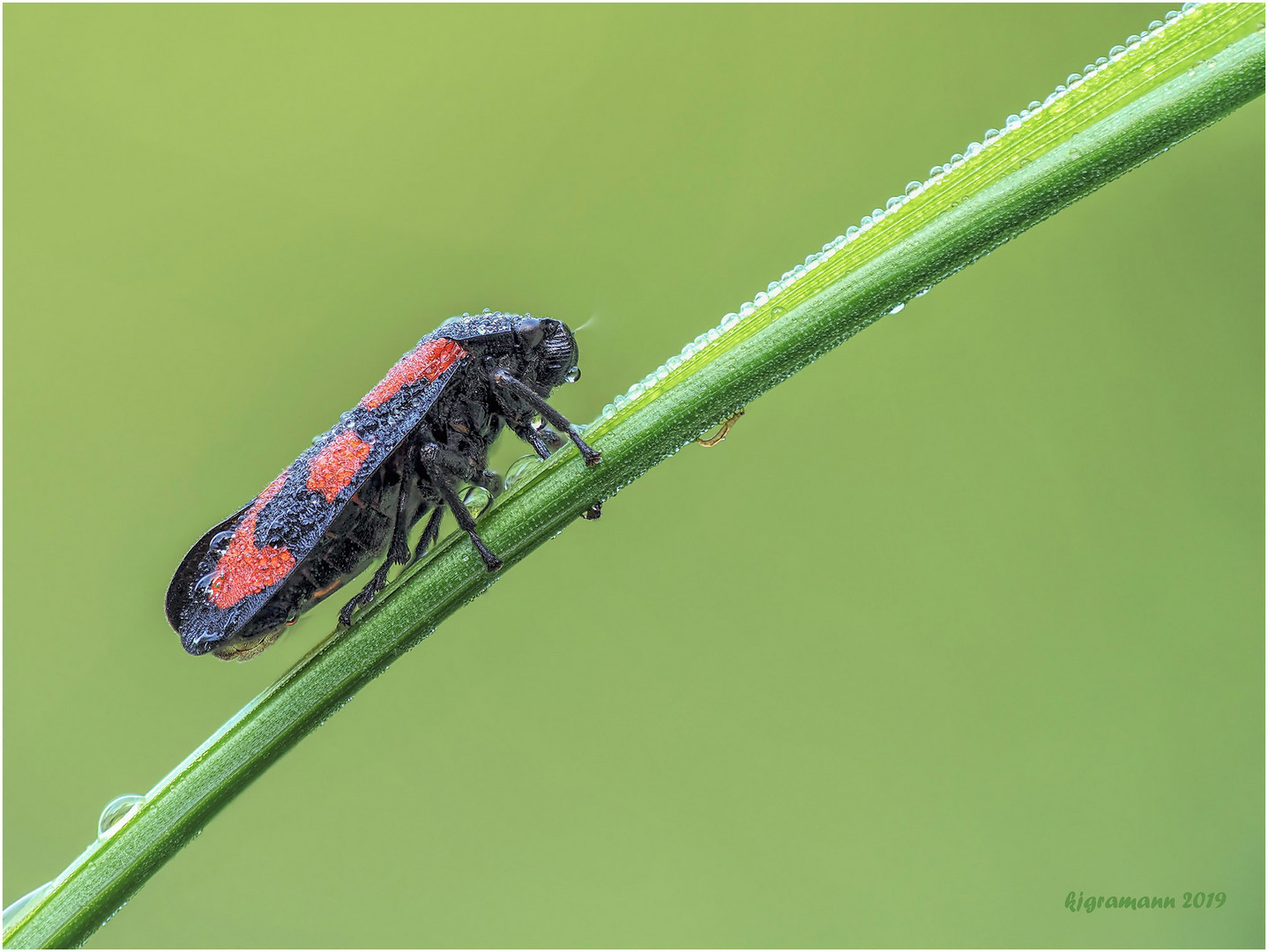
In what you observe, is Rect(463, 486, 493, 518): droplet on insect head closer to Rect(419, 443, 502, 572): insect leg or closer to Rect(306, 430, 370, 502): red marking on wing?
Rect(419, 443, 502, 572): insect leg

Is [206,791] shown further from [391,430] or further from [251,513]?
[391,430]

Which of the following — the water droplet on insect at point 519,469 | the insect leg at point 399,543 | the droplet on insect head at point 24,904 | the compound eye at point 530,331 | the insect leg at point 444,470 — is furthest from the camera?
the compound eye at point 530,331

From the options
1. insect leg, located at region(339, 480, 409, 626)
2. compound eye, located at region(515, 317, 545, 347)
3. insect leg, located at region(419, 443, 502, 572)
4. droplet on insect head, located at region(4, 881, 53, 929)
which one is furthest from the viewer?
compound eye, located at region(515, 317, 545, 347)

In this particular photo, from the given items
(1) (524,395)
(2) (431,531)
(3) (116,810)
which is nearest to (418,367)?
(1) (524,395)

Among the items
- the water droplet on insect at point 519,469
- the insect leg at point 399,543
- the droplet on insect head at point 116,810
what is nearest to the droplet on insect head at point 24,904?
the droplet on insect head at point 116,810

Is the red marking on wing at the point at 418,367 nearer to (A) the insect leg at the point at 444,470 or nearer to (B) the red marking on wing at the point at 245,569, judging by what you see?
(A) the insect leg at the point at 444,470

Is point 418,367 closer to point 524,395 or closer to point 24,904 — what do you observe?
point 524,395

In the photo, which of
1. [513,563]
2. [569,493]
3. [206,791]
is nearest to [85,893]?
[206,791]

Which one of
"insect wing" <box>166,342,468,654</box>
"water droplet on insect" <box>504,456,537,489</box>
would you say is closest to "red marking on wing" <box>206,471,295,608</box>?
"insect wing" <box>166,342,468,654</box>
